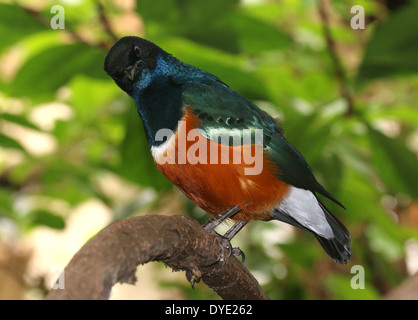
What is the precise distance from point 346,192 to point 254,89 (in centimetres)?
83

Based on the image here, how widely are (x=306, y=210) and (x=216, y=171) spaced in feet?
0.99

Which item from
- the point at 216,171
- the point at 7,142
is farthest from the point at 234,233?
the point at 7,142

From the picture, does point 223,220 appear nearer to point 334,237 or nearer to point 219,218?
point 219,218

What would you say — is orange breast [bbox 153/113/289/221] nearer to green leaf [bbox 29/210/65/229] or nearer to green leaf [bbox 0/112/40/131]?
green leaf [bbox 0/112/40/131]

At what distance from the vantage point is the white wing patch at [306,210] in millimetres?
1472

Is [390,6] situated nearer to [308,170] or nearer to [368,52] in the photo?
[368,52]

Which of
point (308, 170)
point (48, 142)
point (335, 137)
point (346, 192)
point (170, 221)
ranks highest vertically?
point (48, 142)

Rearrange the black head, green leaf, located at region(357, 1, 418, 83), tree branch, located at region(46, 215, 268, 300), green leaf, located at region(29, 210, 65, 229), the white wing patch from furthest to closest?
green leaf, located at region(29, 210, 65, 229) → green leaf, located at region(357, 1, 418, 83) → the white wing patch → the black head → tree branch, located at region(46, 215, 268, 300)

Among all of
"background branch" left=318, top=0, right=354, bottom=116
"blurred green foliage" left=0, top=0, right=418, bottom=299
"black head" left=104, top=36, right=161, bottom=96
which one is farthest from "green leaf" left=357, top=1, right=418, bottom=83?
"black head" left=104, top=36, right=161, bottom=96

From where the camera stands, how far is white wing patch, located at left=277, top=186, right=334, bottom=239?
1472mm

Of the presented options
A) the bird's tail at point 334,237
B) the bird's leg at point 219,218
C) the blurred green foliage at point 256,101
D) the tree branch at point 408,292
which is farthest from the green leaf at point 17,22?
the tree branch at point 408,292

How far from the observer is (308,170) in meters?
1.38

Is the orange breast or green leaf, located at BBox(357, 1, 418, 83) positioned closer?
the orange breast
